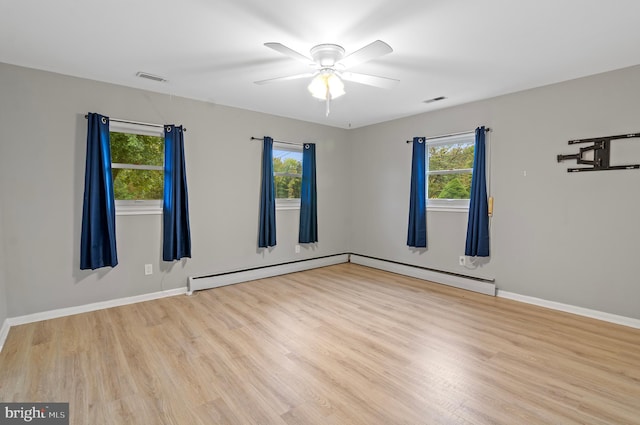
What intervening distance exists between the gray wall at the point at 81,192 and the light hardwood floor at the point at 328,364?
17.7 inches

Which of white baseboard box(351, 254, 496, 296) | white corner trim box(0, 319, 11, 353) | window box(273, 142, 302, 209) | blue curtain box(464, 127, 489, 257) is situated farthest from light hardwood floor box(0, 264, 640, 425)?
window box(273, 142, 302, 209)

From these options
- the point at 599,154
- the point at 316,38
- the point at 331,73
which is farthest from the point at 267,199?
the point at 599,154

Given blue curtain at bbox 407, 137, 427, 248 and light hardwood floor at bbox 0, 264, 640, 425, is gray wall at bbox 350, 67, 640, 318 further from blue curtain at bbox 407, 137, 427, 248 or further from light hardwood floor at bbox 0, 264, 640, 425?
light hardwood floor at bbox 0, 264, 640, 425

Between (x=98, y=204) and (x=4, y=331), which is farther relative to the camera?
(x=98, y=204)

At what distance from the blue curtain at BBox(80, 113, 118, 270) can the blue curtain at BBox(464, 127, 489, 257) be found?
4509 mm

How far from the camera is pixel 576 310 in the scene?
3.50 m

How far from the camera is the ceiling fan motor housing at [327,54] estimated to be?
267 cm

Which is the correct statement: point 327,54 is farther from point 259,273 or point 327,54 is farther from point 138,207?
point 259,273

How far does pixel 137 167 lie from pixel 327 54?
2.76 metres

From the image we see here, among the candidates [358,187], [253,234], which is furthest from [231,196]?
[358,187]

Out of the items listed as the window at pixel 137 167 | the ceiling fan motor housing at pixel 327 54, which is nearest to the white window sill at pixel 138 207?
the window at pixel 137 167

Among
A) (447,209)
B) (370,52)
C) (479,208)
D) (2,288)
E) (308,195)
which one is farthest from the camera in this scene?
(308,195)

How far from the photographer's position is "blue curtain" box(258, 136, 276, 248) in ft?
16.0

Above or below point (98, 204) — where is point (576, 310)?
below
